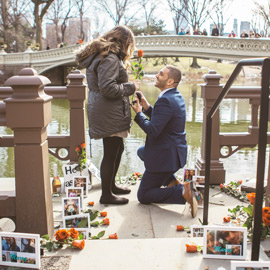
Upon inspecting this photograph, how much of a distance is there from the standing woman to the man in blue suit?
17 cm

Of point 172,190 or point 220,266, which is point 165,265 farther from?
point 172,190

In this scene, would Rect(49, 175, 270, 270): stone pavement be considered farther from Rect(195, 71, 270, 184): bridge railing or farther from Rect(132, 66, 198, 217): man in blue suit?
Rect(195, 71, 270, 184): bridge railing

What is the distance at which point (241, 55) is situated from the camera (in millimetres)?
24859

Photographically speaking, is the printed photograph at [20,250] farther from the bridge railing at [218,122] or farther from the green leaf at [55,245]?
the bridge railing at [218,122]

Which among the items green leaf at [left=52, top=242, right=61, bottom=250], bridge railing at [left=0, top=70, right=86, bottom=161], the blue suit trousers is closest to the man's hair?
the blue suit trousers

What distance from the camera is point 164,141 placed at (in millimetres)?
3598

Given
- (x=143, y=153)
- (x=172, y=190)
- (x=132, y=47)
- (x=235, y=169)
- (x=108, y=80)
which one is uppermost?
(x=132, y=47)

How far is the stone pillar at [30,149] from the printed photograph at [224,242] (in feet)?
3.30

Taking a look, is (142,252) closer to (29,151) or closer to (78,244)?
(78,244)

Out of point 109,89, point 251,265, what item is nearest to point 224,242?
point 251,265

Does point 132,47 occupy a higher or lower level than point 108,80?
higher

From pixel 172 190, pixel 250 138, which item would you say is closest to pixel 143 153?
pixel 172 190

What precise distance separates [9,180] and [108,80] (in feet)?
6.49

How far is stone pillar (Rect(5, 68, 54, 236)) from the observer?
7.96 feet
